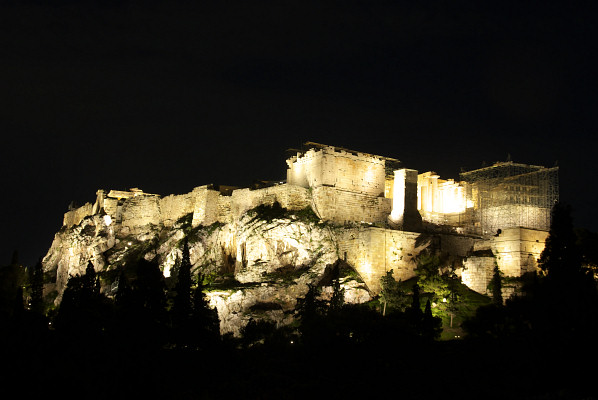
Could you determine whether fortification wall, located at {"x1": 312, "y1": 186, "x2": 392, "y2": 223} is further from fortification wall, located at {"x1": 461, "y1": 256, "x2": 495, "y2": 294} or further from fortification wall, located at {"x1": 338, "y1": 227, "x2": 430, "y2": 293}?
fortification wall, located at {"x1": 461, "y1": 256, "x2": 495, "y2": 294}

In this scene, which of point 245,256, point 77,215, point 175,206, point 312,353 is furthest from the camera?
point 77,215

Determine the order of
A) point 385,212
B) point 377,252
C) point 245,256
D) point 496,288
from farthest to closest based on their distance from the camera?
point 385,212
point 245,256
point 377,252
point 496,288

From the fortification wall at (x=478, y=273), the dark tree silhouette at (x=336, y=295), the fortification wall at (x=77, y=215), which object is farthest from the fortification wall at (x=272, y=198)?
the fortification wall at (x=77, y=215)

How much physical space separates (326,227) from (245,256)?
725 centimetres

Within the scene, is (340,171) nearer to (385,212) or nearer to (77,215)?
→ (385,212)

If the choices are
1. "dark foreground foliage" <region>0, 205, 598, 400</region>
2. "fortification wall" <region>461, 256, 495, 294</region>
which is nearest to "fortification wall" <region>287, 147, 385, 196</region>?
"fortification wall" <region>461, 256, 495, 294</region>

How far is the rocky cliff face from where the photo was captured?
176ft

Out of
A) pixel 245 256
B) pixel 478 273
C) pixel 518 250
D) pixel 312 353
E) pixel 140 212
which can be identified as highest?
pixel 140 212

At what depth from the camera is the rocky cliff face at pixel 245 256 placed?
5369cm

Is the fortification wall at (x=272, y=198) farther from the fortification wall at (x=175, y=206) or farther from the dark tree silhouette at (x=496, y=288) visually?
the dark tree silhouette at (x=496, y=288)

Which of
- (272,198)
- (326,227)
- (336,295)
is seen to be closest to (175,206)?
(272,198)

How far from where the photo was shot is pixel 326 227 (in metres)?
59.0

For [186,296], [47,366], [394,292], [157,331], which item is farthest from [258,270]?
[47,366]

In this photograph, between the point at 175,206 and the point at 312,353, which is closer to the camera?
the point at 312,353
